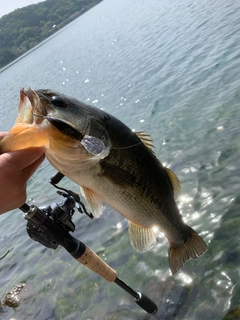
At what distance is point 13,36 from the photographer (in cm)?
12762

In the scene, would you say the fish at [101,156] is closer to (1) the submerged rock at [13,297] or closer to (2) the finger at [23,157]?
(2) the finger at [23,157]

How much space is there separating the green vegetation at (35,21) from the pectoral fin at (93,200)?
10629 cm

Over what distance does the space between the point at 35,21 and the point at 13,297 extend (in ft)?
496

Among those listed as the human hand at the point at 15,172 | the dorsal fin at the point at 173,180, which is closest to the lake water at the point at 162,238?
the human hand at the point at 15,172

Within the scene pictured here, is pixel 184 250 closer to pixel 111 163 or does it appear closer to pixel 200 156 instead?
pixel 111 163

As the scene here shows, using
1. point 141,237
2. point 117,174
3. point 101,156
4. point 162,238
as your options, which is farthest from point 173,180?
point 162,238

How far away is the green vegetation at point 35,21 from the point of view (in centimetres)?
12171

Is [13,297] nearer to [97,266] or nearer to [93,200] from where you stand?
[97,266]

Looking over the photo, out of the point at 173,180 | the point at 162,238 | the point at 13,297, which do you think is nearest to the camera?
the point at 173,180

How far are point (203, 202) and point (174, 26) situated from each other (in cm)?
Answer: 2165

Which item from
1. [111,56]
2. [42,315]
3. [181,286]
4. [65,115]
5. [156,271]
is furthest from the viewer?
[111,56]

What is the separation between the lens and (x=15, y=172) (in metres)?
2.47

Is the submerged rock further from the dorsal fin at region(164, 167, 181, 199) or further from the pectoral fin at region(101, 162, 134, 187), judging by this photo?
the pectoral fin at region(101, 162, 134, 187)

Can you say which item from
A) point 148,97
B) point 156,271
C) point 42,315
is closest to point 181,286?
point 156,271
